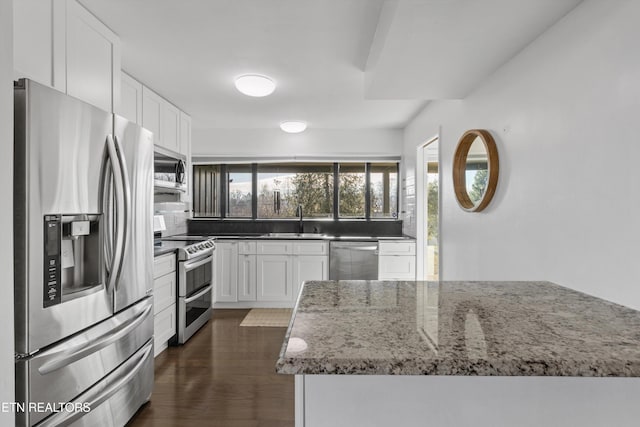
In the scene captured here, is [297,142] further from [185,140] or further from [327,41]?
[327,41]

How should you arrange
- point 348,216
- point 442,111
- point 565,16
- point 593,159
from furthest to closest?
point 348,216
point 442,111
point 565,16
point 593,159

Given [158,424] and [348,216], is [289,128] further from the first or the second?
[158,424]

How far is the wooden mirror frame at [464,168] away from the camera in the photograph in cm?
224

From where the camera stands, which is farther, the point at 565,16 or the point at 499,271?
the point at 499,271

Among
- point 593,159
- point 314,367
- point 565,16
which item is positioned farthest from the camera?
point 565,16

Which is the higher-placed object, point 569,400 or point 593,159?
point 593,159

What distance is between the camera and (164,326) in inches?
121

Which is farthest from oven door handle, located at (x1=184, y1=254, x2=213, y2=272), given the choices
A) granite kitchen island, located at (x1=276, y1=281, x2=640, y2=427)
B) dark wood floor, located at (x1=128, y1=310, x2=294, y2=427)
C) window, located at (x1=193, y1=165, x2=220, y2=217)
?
granite kitchen island, located at (x1=276, y1=281, x2=640, y2=427)

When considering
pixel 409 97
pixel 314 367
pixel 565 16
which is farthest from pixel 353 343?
pixel 409 97

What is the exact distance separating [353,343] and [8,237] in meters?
1.26

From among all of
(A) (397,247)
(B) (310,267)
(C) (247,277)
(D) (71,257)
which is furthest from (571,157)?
(C) (247,277)

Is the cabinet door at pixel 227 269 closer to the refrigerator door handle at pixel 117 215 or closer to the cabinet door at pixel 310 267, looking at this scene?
the cabinet door at pixel 310 267

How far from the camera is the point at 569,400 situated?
32.4 inches

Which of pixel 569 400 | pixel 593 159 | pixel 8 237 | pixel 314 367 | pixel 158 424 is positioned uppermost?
pixel 593 159
